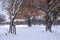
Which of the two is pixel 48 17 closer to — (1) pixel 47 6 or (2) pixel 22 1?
(1) pixel 47 6

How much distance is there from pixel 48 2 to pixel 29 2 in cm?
294

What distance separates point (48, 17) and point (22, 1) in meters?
6.27

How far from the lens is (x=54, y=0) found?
27.4 metres

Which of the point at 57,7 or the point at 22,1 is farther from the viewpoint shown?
the point at 57,7

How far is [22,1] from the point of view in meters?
22.2

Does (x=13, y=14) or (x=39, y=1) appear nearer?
(x=13, y=14)

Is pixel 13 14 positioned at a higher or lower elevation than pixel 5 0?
lower

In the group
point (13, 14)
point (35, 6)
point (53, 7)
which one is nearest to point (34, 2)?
point (35, 6)

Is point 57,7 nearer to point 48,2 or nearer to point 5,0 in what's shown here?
point 48,2

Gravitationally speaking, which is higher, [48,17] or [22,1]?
[22,1]

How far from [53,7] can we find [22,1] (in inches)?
264

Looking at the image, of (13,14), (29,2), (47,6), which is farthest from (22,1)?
(47,6)

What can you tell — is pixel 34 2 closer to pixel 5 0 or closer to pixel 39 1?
pixel 39 1

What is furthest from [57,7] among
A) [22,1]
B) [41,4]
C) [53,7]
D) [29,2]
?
[22,1]
